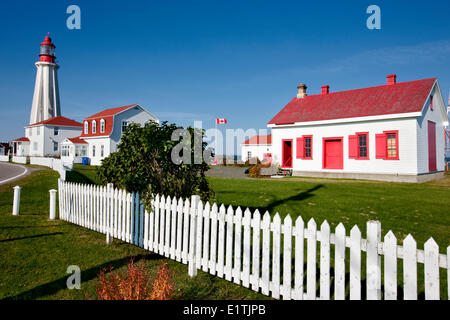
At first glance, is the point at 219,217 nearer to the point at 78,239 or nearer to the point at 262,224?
the point at 262,224

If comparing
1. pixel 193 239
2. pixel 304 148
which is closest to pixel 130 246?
pixel 193 239

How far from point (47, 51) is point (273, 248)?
209 feet

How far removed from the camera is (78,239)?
646 centimetres

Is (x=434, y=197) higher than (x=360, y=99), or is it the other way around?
(x=360, y=99)

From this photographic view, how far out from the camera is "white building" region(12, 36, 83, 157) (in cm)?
4253

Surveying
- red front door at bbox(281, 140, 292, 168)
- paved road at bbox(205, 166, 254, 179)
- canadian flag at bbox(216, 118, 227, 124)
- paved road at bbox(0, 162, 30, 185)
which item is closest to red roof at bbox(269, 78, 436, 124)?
red front door at bbox(281, 140, 292, 168)

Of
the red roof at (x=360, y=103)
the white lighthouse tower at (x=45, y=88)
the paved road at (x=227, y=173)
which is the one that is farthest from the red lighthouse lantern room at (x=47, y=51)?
the red roof at (x=360, y=103)

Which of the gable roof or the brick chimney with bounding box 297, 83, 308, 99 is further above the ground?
the brick chimney with bounding box 297, 83, 308, 99

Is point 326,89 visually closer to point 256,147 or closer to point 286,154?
point 286,154

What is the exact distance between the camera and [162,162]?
592 centimetres

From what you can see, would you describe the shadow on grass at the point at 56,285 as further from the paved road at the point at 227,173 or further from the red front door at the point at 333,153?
the red front door at the point at 333,153

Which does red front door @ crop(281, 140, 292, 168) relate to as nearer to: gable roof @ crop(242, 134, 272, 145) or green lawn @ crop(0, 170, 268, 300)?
green lawn @ crop(0, 170, 268, 300)
